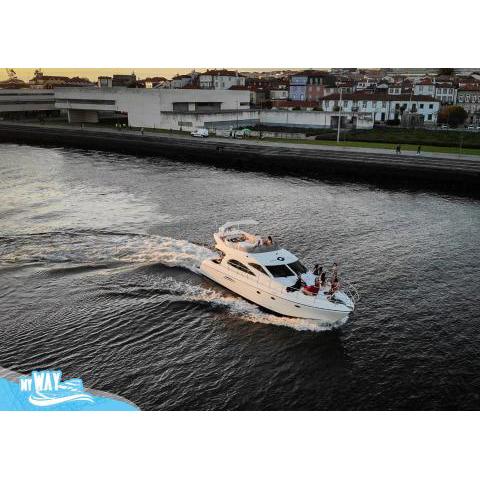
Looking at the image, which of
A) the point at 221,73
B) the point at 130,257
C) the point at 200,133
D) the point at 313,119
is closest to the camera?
the point at 130,257

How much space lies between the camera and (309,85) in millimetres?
102375

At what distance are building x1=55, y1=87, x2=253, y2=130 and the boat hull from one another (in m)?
55.1

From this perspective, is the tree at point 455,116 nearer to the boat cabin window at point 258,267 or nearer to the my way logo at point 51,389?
the boat cabin window at point 258,267

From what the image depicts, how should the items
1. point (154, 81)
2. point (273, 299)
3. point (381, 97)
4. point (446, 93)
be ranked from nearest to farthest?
point (273, 299) < point (381, 97) < point (446, 93) < point (154, 81)

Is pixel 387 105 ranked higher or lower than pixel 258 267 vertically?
higher

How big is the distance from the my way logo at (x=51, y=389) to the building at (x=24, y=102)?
323 ft

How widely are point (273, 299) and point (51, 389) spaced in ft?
32.6

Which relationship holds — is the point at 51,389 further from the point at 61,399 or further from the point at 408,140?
the point at 408,140

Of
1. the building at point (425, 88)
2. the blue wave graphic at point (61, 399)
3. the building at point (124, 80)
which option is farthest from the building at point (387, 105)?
the blue wave graphic at point (61, 399)

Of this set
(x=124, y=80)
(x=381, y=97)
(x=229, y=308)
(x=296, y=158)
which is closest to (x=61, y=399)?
(x=229, y=308)

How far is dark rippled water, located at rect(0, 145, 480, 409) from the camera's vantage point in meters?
16.9

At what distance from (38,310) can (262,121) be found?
7116 centimetres

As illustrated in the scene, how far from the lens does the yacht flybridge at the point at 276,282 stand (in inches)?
818

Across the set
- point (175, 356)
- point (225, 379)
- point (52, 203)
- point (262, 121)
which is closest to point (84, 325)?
point (175, 356)
